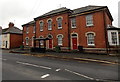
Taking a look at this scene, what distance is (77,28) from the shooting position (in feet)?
62.1

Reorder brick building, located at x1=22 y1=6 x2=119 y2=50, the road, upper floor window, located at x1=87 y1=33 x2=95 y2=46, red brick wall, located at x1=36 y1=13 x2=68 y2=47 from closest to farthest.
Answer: the road
brick building, located at x1=22 y1=6 x2=119 y2=50
upper floor window, located at x1=87 y1=33 x2=95 y2=46
red brick wall, located at x1=36 y1=13 x2=68 y2=47

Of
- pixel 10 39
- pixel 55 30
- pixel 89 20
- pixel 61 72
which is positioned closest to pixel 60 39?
pixel 55 30

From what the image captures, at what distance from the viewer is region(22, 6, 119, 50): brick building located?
1628 cm

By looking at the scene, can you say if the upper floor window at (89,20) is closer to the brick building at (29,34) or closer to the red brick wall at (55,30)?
the red brick wall at (55,30)

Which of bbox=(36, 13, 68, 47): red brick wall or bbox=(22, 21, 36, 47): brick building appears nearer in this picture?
bbox=(36, 13, 68, 47): red brick wall

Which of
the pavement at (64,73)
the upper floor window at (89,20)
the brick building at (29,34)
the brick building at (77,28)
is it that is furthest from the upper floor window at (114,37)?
the brick building at (29,34)

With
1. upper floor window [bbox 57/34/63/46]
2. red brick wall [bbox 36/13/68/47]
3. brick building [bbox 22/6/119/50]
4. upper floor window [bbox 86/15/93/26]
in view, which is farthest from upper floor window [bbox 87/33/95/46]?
upper floor window [bbox 57/34/63/46]

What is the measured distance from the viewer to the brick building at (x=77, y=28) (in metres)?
16.3

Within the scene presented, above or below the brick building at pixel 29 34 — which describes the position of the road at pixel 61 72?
below

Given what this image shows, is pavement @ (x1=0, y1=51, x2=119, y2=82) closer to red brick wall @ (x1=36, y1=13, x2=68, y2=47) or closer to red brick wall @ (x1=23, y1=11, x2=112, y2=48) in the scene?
red brick wall @ (x1=23, y1=11, x2=112, y2=48)

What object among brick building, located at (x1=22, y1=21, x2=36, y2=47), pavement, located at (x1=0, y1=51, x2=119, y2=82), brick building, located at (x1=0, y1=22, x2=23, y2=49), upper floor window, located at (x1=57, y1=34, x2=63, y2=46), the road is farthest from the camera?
brick building, located at (x1=0, y1=22, x2=23, y2=49)

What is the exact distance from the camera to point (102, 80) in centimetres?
521

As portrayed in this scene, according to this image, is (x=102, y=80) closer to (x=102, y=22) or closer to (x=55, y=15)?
(x=102, y=22)

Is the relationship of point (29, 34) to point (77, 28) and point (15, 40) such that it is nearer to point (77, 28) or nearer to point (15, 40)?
point (15, 40)
